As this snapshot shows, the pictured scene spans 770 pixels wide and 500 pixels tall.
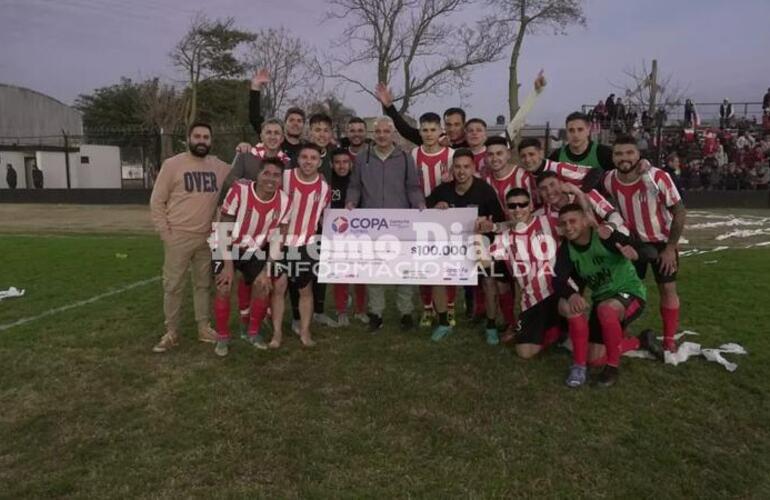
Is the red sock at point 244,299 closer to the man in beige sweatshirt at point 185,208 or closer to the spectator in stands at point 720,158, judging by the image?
the man in beige sweatshirt at point 185,208

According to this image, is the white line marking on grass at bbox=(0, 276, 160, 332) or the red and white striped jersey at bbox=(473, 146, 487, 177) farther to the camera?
the white line marking on grass at bbox=(0, 276, 160, 332)

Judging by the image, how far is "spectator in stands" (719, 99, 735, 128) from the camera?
22672mm

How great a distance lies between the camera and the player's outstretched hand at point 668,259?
15.7 ft

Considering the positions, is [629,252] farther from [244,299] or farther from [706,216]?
[706,216]

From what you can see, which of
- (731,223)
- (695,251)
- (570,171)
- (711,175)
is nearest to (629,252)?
(570,171)

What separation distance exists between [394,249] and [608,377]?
7.31ft

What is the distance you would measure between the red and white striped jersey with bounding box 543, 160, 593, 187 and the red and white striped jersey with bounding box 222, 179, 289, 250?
7.34ft

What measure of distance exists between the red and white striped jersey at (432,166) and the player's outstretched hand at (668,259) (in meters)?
1.91

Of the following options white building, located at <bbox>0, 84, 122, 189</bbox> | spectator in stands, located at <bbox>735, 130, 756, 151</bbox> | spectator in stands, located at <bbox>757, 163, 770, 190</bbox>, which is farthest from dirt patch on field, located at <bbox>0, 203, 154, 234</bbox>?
spectator in stands, located at <bbox>735, 130, 756, 151</bbox>

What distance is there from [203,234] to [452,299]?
7.84 ft

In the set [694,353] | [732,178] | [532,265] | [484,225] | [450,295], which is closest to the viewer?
[694,353]

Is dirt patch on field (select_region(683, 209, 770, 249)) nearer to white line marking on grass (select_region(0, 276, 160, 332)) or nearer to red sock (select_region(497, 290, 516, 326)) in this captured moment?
red sock (select_region(497, 290, 516, 326))

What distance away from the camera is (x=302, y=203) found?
529cm

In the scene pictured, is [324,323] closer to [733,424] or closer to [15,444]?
[15,444]
